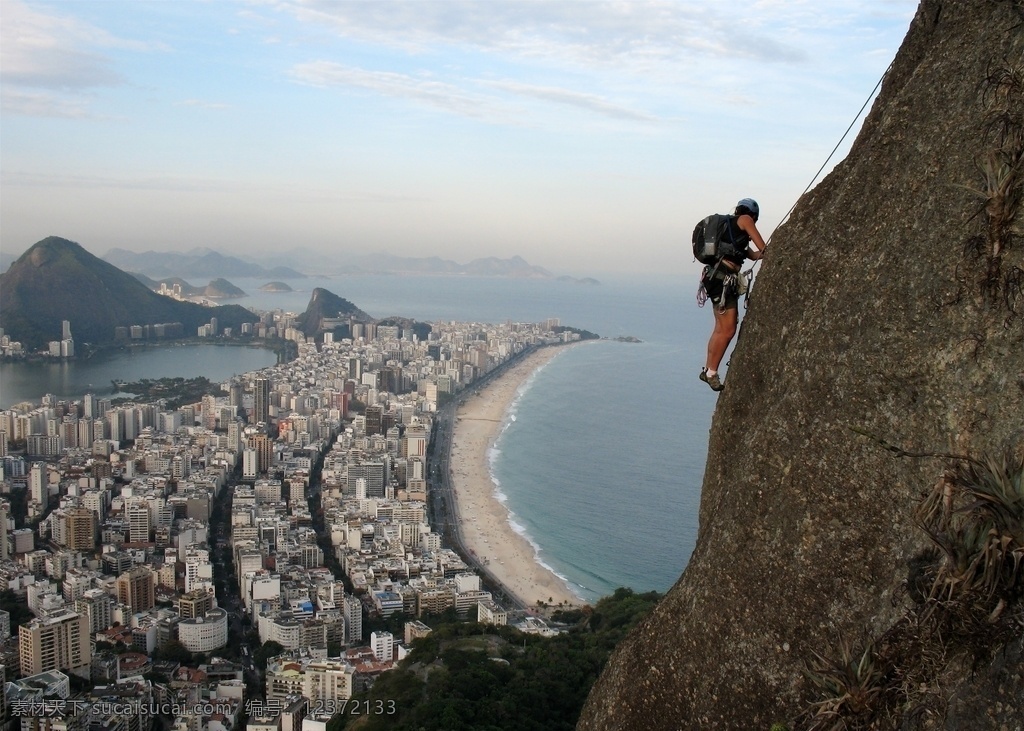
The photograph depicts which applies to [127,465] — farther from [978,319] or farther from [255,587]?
[978,319]

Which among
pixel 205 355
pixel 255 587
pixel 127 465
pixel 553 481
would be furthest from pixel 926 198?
pixel 205 355

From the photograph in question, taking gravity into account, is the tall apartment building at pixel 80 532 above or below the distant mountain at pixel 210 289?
below

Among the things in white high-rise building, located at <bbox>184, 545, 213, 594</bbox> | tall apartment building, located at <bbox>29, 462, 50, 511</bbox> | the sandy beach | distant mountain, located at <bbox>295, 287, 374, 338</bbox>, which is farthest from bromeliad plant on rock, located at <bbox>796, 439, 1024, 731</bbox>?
distant mountain, located at <bbox>295, 287, 374, 338</bbox>

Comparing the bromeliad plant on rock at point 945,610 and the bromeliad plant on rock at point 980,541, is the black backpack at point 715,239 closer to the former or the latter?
the bromeliad plant on rock at point 945,610

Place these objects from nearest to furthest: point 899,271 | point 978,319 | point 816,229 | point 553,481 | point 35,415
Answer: point 978,319
point 899,271
point 816,229
point 553,481
point 35,415

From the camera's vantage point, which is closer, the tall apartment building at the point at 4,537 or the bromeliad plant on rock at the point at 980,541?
the bromeliad plant on rock at the point at 980,541

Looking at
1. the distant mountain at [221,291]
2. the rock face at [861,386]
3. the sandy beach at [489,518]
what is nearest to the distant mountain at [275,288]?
the distant mountain at [221,291]

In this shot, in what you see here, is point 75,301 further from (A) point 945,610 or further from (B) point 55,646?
(A) point 945,610

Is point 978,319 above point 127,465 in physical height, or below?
above
